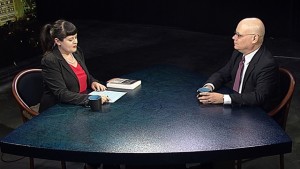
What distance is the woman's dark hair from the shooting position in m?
3.52

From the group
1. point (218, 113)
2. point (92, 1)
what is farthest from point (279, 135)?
point (92, 1)

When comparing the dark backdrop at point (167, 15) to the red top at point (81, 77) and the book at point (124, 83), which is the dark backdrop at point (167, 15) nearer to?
the red top at point (81, 77)

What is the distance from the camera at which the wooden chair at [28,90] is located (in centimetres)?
370

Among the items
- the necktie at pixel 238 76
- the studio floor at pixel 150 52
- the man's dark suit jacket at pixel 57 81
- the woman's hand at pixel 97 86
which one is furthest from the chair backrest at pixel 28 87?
the necktie at pixel 238 76

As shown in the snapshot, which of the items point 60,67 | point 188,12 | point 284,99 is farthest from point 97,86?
point 188,12

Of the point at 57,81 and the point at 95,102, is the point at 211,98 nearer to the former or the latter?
the point at 95,102

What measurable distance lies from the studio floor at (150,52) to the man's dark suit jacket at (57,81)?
58.1 inches

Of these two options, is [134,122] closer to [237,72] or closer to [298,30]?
[237,72]

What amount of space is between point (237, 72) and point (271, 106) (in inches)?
14.2

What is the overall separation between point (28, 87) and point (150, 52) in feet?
12.9

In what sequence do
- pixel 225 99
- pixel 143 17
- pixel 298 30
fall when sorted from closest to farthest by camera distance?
pixel 225 99 < pixel 298 30 < pixel 143 17

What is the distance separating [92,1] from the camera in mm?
10039

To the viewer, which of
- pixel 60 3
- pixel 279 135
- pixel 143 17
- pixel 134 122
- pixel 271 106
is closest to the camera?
pixel 279 135

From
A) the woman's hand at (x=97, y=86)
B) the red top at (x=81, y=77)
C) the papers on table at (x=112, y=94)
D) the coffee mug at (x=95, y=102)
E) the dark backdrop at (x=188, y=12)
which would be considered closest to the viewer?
the coffee mug at (x=95, y=102)
